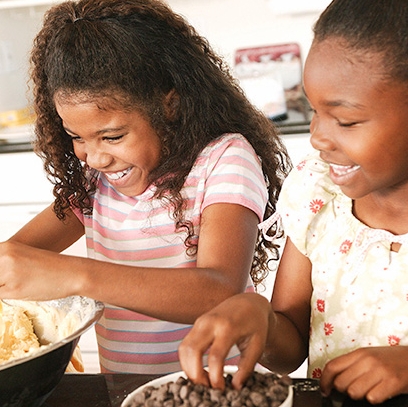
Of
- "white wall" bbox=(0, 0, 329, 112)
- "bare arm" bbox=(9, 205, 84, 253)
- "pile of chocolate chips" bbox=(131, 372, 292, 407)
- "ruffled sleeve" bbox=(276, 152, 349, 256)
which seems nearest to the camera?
"pile of chocolate chips" bbox=(131, 372, 292, 407)

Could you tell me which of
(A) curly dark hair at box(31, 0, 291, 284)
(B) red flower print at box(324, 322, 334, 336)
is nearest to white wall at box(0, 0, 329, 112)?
(A) curly dark hair at box(31, 0, 291, 284)

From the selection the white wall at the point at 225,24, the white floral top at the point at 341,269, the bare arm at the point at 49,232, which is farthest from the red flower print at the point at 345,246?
the white wall at the point at 225,24

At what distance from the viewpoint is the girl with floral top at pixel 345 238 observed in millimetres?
876

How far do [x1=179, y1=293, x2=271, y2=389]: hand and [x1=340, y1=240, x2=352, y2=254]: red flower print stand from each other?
294 mm

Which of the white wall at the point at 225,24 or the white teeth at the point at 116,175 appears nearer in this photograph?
the white teeth at the point at 116,175

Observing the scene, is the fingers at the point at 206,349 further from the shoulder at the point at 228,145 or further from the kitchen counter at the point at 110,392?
the shoulder at the point at 228,145

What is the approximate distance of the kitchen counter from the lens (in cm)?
89

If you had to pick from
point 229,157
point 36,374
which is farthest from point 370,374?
point 229,157

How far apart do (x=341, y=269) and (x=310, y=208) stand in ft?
0.34

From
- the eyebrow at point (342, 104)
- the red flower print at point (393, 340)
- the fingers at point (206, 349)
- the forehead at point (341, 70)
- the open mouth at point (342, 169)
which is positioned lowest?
the red flower print at point (393, 340)

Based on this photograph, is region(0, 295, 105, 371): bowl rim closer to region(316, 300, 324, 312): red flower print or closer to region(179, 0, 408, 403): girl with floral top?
region(179, 0, 408, 403): girl with floral top

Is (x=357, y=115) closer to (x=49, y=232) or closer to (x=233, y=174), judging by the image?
(x=233, y=174)

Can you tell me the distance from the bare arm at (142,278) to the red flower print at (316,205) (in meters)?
0.12

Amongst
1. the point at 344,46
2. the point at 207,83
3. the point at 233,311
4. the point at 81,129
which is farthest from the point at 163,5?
the point at 233,311
